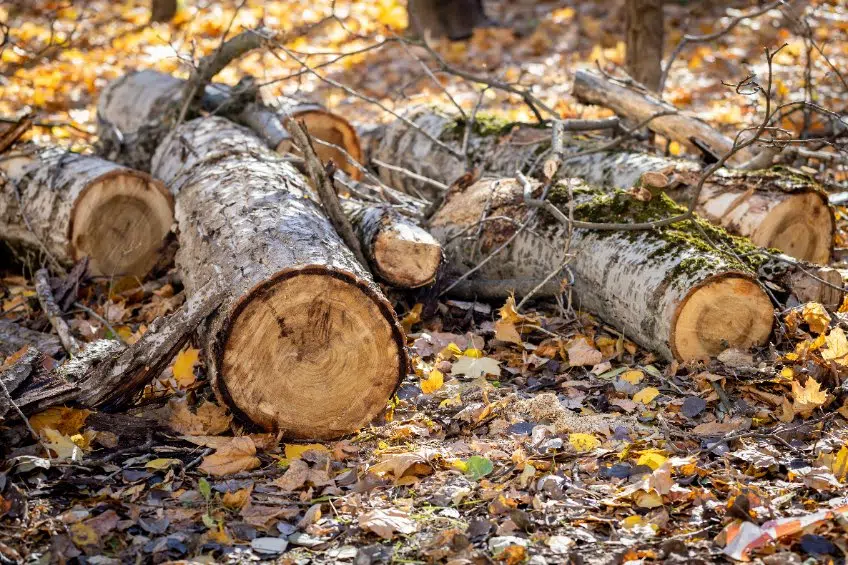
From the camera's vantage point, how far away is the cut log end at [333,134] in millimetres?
6016

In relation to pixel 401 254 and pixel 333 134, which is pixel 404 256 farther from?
pixel 333 134

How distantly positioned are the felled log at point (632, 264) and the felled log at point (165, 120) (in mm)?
1583

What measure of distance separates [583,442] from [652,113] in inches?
115

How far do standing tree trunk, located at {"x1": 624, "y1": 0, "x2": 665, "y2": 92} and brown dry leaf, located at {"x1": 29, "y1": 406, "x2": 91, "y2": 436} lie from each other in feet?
16.3

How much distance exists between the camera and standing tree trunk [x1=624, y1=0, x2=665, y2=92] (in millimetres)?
6609

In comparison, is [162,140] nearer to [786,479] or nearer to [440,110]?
[440,110]

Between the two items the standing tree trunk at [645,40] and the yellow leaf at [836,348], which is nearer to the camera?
the yellow leaf at [836,348]

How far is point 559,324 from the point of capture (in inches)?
167

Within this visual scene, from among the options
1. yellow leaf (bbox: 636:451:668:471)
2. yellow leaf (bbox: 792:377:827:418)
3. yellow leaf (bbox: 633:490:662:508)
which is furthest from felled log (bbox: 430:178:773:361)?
yellow leaf (bbox: 633:490:662:508)

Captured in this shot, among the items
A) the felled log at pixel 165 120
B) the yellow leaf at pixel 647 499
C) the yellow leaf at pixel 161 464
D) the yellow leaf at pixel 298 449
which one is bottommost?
the yellow leaf at pixel 161 464

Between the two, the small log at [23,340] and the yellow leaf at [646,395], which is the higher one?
the yellow leaf at [646,395]

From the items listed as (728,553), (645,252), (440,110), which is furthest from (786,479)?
(440,110)

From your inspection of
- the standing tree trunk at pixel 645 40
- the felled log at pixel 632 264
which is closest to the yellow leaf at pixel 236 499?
the felled log at pixel 632 264

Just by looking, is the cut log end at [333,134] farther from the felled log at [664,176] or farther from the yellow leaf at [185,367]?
the yellow leaf at [185,367]
